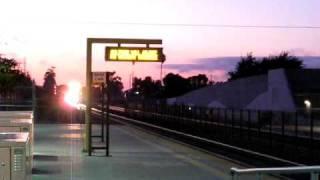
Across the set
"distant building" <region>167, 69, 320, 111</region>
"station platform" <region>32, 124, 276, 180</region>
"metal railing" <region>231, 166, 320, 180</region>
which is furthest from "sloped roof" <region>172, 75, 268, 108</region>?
"metal railing" <region>231, 166, 320, 180</region>

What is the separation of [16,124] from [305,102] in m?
57.4

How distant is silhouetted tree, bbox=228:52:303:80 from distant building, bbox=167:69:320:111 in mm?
28244

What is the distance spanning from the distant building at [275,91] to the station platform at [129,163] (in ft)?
134

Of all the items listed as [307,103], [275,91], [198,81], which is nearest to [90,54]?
[307,103]

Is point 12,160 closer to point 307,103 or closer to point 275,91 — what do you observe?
point 307,103

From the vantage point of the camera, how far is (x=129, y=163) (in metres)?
19.2

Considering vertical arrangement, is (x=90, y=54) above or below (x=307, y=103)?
above

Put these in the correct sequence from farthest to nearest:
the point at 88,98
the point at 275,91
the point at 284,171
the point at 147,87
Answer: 1. the point at 147,87
2. the point at 275,91
3. the point at 88,98
4. the point at 284,171

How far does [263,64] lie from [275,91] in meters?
54.2

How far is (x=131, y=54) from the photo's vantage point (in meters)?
22.1

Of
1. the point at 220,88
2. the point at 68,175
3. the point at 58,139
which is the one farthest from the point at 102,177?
the point at 220,88

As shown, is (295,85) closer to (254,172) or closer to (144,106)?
(144,106)

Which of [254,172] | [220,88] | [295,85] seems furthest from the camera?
[220,88]

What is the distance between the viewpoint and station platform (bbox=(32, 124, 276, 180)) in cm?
1602
